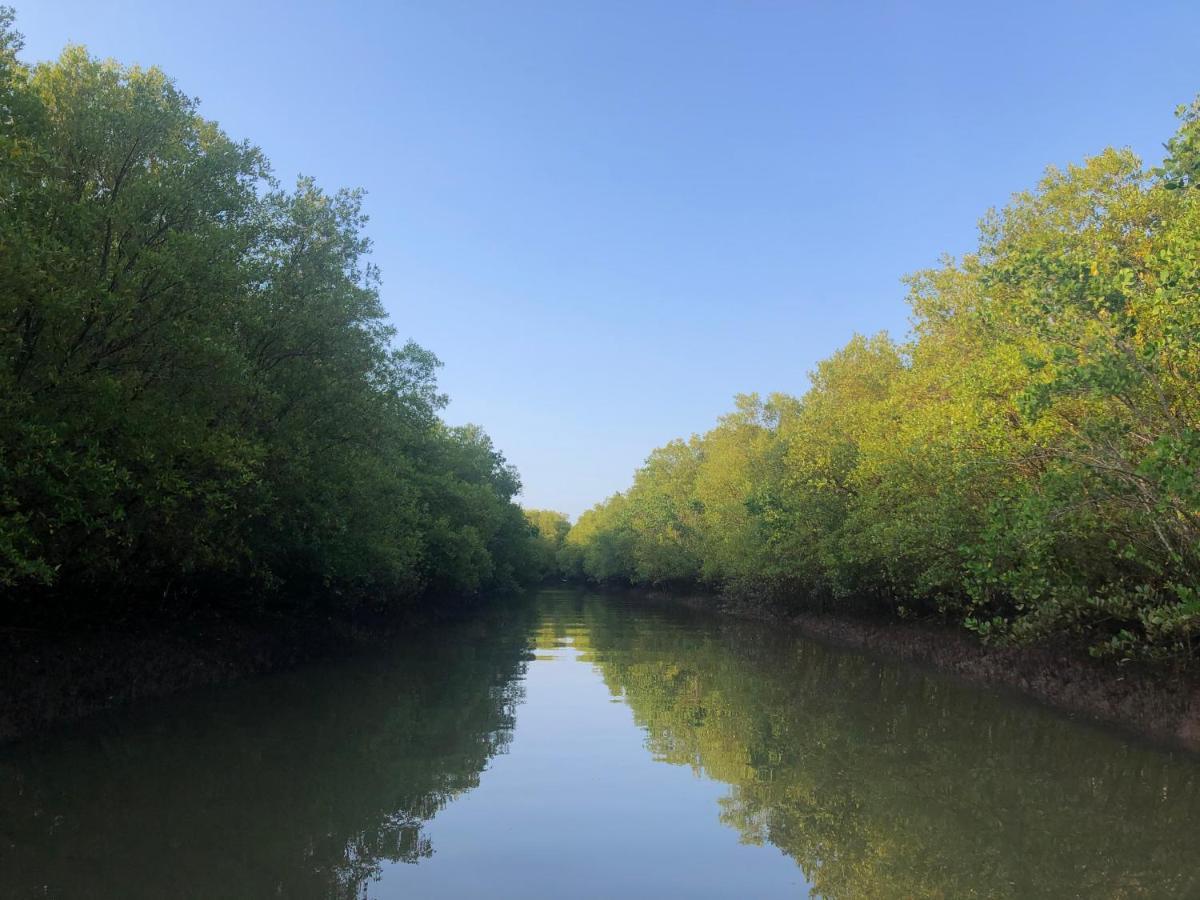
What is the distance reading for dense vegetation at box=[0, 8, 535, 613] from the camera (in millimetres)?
14242

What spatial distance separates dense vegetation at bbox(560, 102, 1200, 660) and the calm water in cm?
389

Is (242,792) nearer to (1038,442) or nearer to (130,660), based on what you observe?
(130,660)

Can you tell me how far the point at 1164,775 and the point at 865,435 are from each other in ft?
71.6

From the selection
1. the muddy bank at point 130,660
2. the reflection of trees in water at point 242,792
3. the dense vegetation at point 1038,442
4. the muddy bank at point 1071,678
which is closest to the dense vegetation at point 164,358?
the muddy bank at point 130,660

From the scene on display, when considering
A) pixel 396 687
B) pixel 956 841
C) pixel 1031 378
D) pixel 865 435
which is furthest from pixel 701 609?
pixel 956 841

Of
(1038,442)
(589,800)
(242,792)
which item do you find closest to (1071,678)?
Answer: (1038,442)

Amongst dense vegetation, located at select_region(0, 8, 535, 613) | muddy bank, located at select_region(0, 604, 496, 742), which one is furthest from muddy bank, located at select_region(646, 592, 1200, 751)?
muddy bank, located at select_region(0, 604, 496, 742)

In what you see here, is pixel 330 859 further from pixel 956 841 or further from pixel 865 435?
pixel 865 435

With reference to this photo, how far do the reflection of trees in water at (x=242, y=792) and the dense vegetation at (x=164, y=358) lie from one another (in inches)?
143

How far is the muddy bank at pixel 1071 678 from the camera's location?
17.8 metres

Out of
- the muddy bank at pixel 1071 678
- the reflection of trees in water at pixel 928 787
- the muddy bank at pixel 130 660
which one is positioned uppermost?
the muddy bank at pixel 1071 678

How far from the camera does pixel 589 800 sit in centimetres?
1277

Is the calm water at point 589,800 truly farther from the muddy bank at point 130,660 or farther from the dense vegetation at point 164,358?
the dense vegetation at point 164,358

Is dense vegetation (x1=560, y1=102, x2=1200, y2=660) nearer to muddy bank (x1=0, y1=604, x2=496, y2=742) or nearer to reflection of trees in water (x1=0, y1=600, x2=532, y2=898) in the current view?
reflection of trees in water (x1=0, y1=600, x2=532, y2=898)
